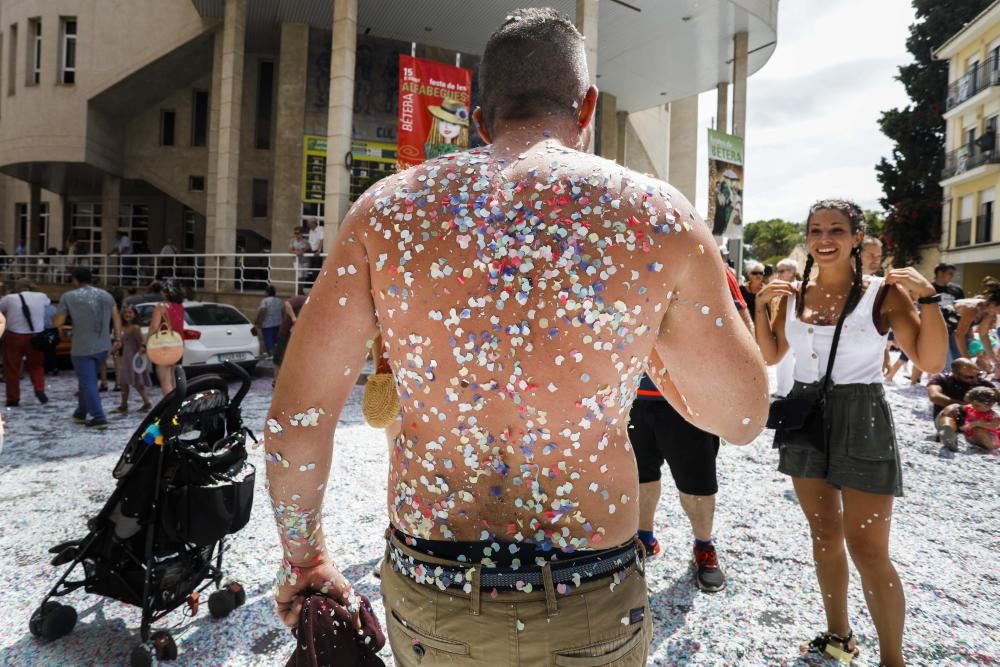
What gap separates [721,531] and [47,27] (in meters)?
28.2

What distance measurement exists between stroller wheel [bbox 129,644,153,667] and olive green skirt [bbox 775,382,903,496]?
118 inches

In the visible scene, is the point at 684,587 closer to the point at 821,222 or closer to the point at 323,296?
the point at 821,222

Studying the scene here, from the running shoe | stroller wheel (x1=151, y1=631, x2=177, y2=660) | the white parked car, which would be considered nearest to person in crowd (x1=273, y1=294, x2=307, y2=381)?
the white parked car

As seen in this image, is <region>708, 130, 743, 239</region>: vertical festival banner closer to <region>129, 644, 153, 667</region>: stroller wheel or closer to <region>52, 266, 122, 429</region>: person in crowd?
<region>52, 266, 122, 429</region>: person in crowd

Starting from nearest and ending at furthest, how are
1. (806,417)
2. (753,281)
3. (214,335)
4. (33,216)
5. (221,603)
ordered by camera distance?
(806,417) → (221,603) → (753,281) → (214,335) → (33,216)

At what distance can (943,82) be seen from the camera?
30.4 metres

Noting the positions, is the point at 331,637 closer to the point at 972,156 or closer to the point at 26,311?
the point at 26,311

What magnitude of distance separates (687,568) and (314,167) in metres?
17.4

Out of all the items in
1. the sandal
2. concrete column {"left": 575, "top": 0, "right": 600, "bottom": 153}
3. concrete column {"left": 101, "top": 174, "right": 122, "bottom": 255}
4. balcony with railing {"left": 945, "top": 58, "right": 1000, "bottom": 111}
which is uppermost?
balcony with railing {"left": 945, "top": 58, "right": 1000, "bottom": 111}

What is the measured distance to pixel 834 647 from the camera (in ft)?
9.00

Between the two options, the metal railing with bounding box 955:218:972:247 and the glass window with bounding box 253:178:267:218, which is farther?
the metal railing with bounding box 955:218:972:247

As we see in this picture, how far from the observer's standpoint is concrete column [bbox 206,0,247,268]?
16.5m

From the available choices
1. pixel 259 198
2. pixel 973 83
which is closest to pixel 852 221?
pixel 259 198

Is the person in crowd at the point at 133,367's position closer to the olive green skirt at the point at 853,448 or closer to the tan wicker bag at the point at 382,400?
the tan wicker bag at the point at 382,400
